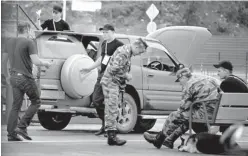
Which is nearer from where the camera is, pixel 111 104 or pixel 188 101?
pixel 188 101

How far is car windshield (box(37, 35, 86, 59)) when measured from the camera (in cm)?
1359

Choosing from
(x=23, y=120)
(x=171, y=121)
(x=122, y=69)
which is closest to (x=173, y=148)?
(x=171, y=121)

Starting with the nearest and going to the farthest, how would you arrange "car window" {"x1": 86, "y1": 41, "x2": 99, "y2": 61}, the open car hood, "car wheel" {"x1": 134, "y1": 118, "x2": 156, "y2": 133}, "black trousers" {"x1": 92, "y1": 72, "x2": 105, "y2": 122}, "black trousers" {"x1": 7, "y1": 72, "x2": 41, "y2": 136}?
"black trousers" {"x1": 7, "y1": 72, "x2": 41, "y2": 136} < "black trousers" {"x1": 92, "y1": 72, "x2": 105, "y2": 122} < "car window" {"x1": 86, "y1": 41, "x2": 99, "y2": 61} < "car wheel" {"x1": 134, "y1": 118, "x2": 156, "y2": 133} < the open car hood

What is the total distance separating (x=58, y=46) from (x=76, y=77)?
788 mm

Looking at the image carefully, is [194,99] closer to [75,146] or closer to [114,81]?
Result: [114,81]

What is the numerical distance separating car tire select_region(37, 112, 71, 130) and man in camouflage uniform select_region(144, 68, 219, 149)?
13.0 feet

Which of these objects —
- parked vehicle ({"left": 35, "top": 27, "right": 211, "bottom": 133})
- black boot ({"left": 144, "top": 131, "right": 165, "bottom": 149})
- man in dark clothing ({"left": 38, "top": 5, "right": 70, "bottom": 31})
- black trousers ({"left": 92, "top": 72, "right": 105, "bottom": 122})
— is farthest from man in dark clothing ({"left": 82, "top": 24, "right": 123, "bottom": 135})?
black boot ({"left": 144, "top": 131, "right": 165, "bottom": 149})

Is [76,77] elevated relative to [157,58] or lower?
lower

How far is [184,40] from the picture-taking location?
16266mm

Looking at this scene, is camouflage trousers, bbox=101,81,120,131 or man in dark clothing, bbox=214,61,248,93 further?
camouflage trousers, bbox=101,81,120,131

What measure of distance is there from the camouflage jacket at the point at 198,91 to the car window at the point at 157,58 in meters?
3.94

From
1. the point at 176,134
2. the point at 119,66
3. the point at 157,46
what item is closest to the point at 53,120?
the point at 157,46

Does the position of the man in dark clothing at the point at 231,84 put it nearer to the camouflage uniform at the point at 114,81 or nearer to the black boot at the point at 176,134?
the black boot at the point at 176,134

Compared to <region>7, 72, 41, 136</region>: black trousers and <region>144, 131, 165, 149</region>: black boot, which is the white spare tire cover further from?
<region>144, 131, 165, 149</region>: black boot
